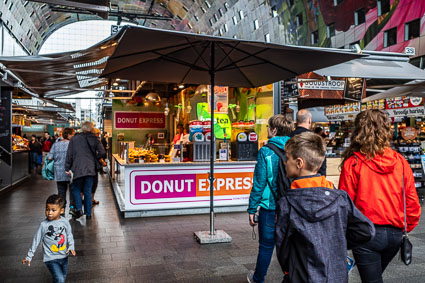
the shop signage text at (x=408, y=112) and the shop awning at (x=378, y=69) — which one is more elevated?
the shop awning at (x=378, y=69)

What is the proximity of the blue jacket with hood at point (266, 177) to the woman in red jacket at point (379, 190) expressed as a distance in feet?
3.01

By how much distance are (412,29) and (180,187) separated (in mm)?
21310

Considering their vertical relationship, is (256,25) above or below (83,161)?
above

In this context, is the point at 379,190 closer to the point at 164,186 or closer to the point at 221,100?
the point at 164,186

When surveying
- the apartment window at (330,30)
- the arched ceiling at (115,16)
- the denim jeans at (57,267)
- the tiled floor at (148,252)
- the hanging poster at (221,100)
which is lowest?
the tiled floor at (148,252)

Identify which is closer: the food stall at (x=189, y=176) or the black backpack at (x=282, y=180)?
the black backpack at (x=282, y=180)

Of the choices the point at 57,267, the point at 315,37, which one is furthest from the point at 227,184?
the point at 315,37

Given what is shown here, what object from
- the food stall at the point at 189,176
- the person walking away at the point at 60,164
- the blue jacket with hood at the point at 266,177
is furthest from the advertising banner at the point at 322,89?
the blue jacket with hood at the point at 266,177

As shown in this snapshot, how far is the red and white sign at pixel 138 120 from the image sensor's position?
14.5 m

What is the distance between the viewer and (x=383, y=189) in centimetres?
241

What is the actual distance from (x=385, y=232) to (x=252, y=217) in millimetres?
1307

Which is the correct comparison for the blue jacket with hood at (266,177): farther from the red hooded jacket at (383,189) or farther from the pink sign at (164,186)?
the pink sign at (164,186)

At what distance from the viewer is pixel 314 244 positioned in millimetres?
1828

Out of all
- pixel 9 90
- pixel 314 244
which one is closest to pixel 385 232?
pixel 314 244
